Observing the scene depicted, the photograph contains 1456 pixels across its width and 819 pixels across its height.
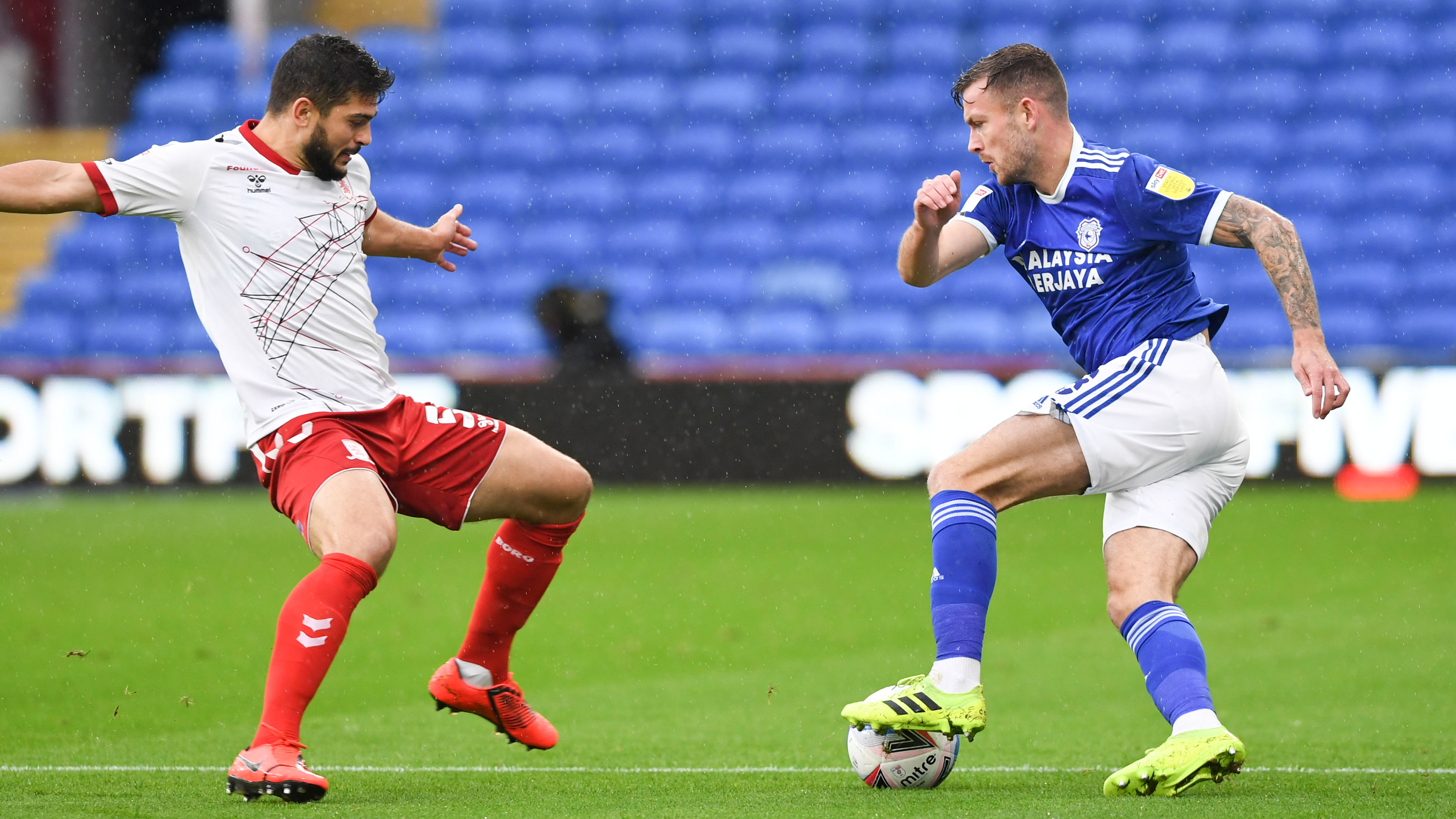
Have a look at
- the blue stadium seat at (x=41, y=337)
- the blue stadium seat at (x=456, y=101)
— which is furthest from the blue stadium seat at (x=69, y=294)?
the blue stadium seat at (x=456, y=101)

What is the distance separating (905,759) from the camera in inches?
153

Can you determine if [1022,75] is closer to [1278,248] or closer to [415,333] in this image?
[1278,248]

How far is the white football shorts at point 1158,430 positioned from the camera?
12.7ft

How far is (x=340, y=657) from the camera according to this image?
6414 mm

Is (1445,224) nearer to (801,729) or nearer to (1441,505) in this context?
(1441,505)

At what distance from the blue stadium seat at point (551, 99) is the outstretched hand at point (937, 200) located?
459 inches

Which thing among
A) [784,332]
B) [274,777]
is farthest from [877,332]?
[274,777]

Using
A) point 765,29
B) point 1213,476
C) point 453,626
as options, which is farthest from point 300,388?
point 765,29

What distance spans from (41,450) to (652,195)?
5803 mm

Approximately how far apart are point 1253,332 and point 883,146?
12.1 feet

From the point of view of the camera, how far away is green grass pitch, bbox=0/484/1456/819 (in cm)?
383

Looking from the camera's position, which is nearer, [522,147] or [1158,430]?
[1158,430]

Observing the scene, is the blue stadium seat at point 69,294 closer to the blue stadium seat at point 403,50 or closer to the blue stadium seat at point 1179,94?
the blue stadium seat at point 403,50

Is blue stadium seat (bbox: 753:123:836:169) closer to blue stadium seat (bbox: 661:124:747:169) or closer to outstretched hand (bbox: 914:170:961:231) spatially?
blue stadium seat (bbox: 661:124:747:169)
